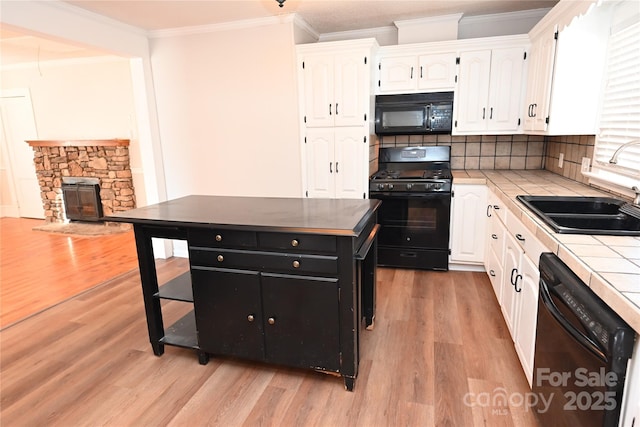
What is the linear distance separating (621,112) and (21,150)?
8.01 metres

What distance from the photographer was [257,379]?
2.17 metres

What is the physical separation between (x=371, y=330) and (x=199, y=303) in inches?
46.8

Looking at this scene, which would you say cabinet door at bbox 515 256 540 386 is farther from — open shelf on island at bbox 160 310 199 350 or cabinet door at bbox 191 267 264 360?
open shelf on island at bbox 160 310 199 350

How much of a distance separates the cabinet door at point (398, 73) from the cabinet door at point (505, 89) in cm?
70

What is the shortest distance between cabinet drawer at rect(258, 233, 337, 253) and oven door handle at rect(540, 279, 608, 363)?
0.91 meters

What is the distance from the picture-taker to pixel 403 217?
11.8ft

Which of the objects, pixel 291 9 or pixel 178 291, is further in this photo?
pixel 291 9

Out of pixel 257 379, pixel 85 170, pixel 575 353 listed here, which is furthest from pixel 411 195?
pixel 85 170

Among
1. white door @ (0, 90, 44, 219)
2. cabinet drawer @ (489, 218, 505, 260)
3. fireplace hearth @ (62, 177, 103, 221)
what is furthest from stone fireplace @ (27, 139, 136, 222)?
cabinet drawer @ (489, 218, 505, 260)

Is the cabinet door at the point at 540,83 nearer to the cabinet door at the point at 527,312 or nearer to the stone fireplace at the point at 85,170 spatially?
the cabinet door at the point at 527,312

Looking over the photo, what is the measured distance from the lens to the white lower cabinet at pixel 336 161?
11.8ft

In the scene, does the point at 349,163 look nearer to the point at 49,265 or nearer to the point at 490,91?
the point at 490,91

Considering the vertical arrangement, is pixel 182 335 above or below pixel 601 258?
below

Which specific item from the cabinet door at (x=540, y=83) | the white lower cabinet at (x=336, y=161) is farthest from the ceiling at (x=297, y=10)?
the white lower cabinet at (x=336, y=161)
